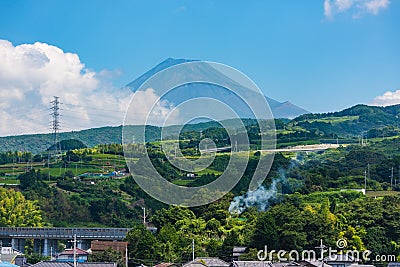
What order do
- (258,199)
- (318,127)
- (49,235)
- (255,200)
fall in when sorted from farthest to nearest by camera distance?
(318,127) < (258,199) < (255,200) < (49,235)

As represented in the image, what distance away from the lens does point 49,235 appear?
3897 centimetres

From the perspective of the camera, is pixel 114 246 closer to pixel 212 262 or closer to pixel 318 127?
pixel 212 262

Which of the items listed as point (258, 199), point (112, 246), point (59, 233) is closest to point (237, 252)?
point (112, 246)

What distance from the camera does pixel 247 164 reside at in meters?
54.2

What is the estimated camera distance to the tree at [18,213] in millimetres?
42781

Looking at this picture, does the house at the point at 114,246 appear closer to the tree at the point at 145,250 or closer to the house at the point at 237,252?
the tree at the point at 145,250

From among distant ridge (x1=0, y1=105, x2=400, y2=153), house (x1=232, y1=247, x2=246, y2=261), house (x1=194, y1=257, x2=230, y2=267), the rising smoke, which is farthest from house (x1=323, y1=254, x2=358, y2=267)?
distant ridge (x1=0, y1=105, x2=400, y2=153)

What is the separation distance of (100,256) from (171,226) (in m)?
4.87

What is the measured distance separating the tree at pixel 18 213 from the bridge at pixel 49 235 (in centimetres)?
254

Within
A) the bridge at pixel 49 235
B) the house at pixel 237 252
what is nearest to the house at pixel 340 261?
the house at pixel 237 252

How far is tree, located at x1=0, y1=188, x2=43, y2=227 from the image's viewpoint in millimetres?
42781

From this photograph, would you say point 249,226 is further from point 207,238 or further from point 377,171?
point 377,171

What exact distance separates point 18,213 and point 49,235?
535 centimetres

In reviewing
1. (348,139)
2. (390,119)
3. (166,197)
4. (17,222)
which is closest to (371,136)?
(348,139)
